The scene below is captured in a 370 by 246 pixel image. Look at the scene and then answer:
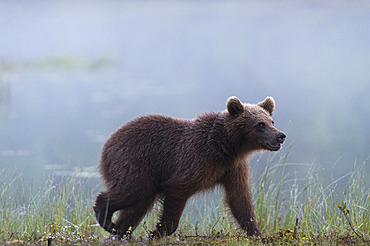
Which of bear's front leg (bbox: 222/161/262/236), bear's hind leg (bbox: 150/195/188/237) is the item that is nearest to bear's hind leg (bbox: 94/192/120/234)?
bear's hind leg (bbox: 150/195/188/237)

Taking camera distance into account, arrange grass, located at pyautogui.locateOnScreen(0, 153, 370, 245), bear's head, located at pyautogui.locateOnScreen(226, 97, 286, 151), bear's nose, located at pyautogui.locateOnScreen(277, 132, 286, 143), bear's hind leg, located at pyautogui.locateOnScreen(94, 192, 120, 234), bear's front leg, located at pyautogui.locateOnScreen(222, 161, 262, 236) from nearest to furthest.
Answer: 1. bear's nose, located at pyautogui.locateOnScreen(277, 132, 286, 143)
2. bear's head, located at pyautogui.locateOnScreen(226, 97, 286, 151)
3. bear's hind leg, located at pyautogui.locateOnScreen(94, 192, 120, 234)
4. bear's front leg, located at pyautogui.locateOnScreen(222, 161, 262, 236)
5. grass, located at pyautogui.locateOnScreen(0, 153, 370, 245)

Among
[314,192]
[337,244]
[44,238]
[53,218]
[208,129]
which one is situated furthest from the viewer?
[314,192]

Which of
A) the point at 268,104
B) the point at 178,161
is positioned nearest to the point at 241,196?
the point at 178,161

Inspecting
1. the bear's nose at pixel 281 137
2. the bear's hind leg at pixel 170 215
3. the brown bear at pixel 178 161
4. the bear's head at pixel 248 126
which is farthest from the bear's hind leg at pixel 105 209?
the bear's nose at pixel 281 137

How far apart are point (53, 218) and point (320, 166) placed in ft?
12.5

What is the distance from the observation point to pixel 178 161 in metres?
6.53

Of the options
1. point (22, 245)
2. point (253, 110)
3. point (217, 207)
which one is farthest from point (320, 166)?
point (22, 245)

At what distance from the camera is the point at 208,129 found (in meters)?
6.59

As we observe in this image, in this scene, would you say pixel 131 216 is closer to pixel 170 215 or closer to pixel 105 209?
pixel 105 209

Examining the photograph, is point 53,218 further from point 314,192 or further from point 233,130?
point 314,192

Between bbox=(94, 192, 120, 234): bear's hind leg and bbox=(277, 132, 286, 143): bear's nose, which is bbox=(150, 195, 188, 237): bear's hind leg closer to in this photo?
bbox=(94, 192, 120, 234): bear's hind leg

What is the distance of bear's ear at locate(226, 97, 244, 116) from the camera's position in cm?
640

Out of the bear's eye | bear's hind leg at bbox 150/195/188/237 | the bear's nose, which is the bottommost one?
bear's hind leg at bbox 150/195/188/237

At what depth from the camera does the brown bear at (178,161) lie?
639 cm
